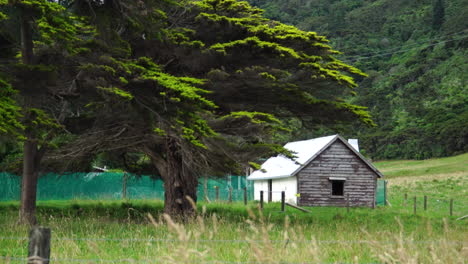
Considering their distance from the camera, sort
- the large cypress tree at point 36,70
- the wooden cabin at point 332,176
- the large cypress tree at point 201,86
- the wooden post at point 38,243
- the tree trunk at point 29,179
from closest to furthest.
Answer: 1. the wooden post at point 38,243
2. the large cypress tree at point 36,70
3. the large cypress tree at point 201,86
4. the tree trunk at point 29,179
5. the wooden cabin at point 332,176

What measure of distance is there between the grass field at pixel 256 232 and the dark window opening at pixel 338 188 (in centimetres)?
387

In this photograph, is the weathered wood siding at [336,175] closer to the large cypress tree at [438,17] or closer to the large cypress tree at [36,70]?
the large cypress tree at [36,70]

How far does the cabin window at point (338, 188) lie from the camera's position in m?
39.3

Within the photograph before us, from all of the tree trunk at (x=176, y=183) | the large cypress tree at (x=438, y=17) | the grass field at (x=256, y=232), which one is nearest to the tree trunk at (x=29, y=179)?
the grass field at (x=256, y=232)

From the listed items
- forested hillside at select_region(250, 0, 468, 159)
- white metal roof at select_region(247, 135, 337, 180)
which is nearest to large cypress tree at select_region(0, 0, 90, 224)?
white metal roof at select_region(247, 135, 337, 180)

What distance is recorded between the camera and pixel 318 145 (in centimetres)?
3844

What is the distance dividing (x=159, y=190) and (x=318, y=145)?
1044cm

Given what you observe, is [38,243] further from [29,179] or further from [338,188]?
[338,188]

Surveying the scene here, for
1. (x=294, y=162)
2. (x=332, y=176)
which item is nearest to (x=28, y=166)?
(x=332, y=176)

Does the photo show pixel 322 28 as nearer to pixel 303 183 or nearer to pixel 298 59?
pixel 303 183

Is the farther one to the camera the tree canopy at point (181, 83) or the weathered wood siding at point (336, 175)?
the weathered wood siding at point (336, 175)

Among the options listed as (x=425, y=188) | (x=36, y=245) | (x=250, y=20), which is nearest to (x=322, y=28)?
(x=425, y=188)

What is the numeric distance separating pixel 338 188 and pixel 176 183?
22.0 metres

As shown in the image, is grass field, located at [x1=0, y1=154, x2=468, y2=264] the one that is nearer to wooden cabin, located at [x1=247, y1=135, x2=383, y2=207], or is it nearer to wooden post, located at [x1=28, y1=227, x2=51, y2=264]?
wooden post, located at [x1=28, y1=227, x2=51, y2=264]
